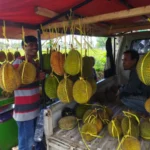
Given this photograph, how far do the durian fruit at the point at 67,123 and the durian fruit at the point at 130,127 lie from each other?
1.55ft

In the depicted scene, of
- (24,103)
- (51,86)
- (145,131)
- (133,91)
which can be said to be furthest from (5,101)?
(145,131)

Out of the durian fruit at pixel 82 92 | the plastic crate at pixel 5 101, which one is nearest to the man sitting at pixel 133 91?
the durian fruit at pixel 82 92

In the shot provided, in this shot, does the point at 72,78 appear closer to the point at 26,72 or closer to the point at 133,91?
the point at 26,72

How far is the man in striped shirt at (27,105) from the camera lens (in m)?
1.81

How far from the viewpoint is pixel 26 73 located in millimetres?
1437

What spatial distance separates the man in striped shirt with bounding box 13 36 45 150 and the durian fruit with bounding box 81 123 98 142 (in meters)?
0.69

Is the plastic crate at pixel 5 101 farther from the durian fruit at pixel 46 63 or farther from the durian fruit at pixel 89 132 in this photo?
the durian fruit at pixel 89 132

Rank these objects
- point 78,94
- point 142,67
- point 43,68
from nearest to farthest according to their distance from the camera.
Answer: point 142,67 < point 78,94 < point 43,68

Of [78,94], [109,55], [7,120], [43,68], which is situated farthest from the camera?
[109,55]

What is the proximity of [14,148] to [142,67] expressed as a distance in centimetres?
209

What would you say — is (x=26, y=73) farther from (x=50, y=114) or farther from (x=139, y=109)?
(x=139, y=109)

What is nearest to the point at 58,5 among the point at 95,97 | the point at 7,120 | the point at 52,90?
the point at 52,90

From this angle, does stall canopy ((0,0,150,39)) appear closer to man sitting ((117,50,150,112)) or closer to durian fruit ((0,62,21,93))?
durian fruit ((0,62,21,93))

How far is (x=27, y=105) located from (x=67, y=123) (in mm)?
518
